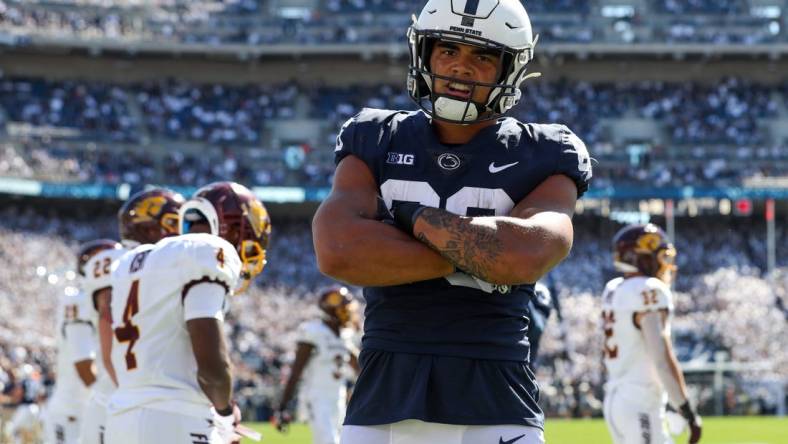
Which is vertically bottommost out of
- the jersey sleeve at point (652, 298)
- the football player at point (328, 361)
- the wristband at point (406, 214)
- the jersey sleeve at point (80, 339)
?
the football player at point (328, 361)

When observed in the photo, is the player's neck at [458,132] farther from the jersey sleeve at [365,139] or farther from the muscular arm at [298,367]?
the muscular arm at [298,367]

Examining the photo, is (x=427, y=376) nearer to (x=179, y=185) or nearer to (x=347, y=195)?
(x=347, y=195)

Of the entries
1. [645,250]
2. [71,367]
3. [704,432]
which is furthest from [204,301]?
[704,432]

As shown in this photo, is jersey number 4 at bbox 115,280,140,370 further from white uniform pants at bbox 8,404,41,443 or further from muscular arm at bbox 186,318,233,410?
white uniform pants at bbox 8,404,41,443

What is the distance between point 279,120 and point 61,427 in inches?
1255

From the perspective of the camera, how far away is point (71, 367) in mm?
9727

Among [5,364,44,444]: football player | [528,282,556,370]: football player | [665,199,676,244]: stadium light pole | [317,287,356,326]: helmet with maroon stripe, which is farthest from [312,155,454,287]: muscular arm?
[665,199,676,244]: stadium light pole

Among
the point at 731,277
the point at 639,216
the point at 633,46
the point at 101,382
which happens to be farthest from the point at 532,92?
the point at 101,382

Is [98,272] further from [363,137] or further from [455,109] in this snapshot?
[455,109]

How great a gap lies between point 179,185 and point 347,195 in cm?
3449

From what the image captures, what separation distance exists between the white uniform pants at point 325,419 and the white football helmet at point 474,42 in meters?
9.53

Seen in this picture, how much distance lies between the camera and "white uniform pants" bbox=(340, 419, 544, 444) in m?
3.43

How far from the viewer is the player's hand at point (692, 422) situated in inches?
314

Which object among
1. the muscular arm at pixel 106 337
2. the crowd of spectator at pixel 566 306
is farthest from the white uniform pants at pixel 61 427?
the crowd of spectator at pixel 566 306
